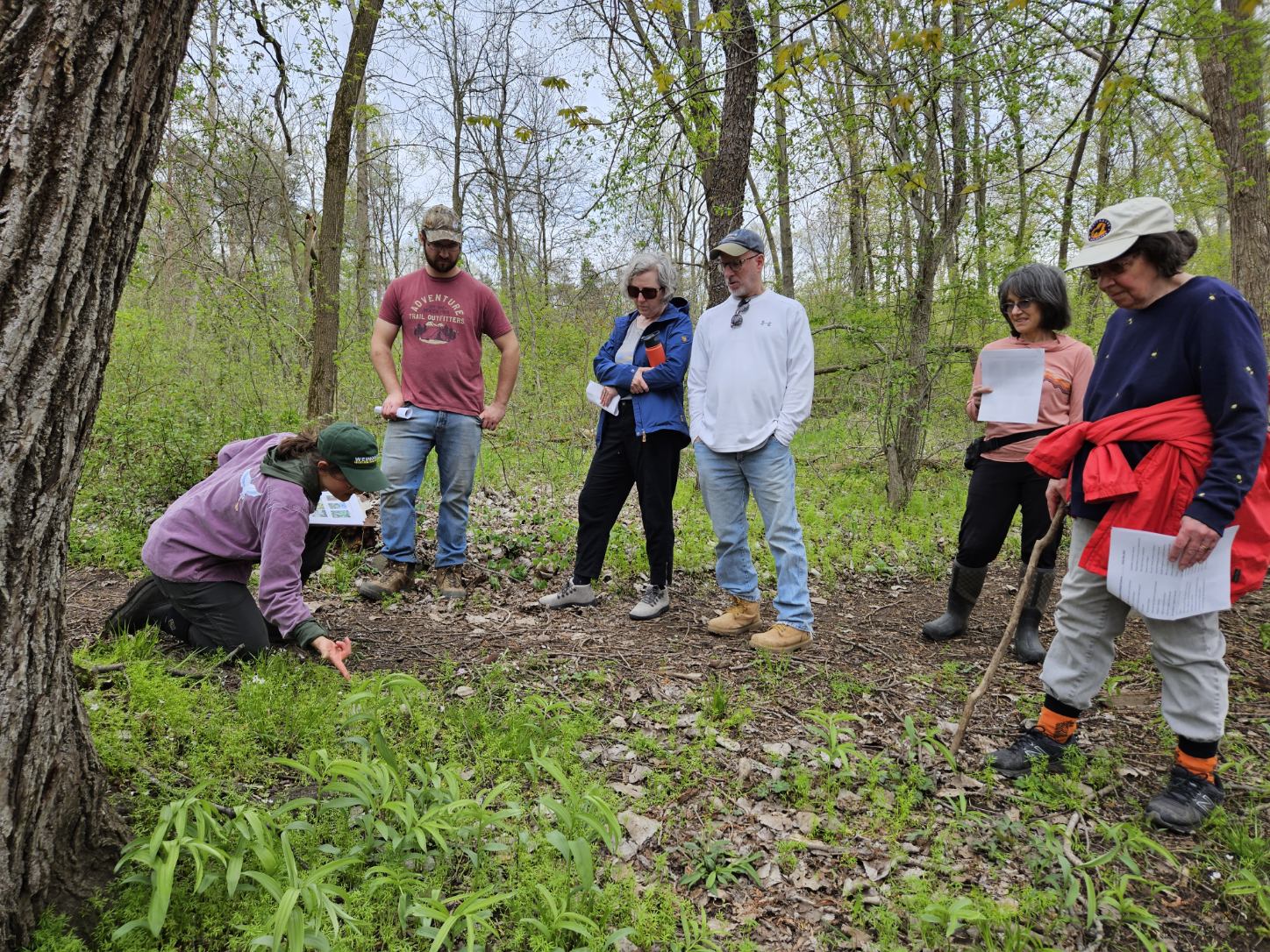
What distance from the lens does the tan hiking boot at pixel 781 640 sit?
3867 millimetres

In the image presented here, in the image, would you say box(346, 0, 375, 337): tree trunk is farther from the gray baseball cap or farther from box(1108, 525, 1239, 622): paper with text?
box(1108, 525, 1239, 622): paper with text

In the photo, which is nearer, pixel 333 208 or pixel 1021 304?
pixel 1021 304

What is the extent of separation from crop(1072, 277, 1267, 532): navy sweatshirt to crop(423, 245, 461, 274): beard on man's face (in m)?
3.65

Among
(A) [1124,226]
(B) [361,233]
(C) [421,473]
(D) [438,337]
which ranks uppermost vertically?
(B) [361,233]

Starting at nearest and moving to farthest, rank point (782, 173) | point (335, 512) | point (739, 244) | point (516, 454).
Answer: point (335, 512) < point (739, 244) < point (516, 454) < point (782, 173)

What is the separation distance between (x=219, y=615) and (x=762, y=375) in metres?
2.92

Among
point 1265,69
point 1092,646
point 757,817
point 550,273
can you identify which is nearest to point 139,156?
point 757,817

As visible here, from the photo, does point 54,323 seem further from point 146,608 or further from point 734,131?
point 734,131

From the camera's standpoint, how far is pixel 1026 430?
3.74 m

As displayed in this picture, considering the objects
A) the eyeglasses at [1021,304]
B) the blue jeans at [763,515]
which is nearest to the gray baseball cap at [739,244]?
the blue jeans at [763,515]

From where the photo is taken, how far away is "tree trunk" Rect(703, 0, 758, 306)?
18.1ft

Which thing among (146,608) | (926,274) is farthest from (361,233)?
(146,608)

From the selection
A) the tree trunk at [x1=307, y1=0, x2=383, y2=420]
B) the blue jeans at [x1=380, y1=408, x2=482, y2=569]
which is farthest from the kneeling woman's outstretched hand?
the tree trunk at [x1=307, y1=0, x2=383, y2=420]

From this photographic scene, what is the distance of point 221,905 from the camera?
186 cm
